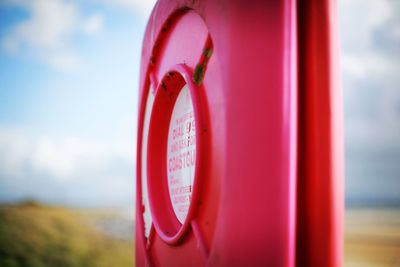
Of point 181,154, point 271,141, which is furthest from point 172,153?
point 271,141

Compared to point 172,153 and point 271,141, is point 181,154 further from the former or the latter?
point 271,141

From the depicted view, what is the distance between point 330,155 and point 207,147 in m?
0.21

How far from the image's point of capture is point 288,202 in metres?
0.61

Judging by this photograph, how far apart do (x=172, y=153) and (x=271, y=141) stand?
1.34ft

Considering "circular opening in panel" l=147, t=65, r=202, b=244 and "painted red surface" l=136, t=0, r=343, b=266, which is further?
"circular opening in panel" l=147, t=65, r=202, b=244

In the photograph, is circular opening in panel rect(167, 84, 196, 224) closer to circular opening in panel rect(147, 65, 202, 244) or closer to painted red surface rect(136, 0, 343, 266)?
circular opening in panel rect(147, 65, 202, 244)

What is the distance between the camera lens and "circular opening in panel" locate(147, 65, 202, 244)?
872mm

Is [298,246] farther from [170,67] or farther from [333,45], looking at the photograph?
[170,67]

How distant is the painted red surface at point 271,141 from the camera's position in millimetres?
623

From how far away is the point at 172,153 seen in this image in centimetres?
100

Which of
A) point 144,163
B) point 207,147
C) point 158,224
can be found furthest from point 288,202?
point 144,163

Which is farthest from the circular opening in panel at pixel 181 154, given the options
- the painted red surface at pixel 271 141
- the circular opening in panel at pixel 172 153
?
the painted red surface at pixel 271 141

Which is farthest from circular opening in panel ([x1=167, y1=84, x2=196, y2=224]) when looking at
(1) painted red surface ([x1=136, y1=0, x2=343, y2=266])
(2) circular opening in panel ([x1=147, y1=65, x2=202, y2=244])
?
(1) painted red surface ([x1=136, y1=0, x2=343, y2=266])

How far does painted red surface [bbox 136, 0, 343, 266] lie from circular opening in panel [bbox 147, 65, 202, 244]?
0.11 m
